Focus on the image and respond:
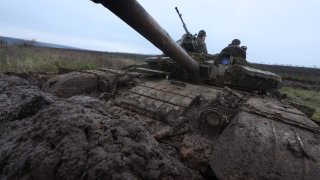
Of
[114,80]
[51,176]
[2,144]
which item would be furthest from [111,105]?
[51,176]

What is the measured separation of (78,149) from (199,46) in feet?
18.3

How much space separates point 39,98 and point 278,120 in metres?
2.82

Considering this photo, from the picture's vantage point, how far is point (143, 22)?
3004 mm

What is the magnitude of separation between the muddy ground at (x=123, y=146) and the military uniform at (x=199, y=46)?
3247 millimetres

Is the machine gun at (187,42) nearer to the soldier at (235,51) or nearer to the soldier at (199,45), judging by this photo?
the soldier at (199,45)

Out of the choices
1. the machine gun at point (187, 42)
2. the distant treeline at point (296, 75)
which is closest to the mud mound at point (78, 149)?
the machine gun at point (187, 42)

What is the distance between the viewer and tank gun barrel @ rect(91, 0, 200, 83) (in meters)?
2.56

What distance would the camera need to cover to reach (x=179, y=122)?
411 centimetres

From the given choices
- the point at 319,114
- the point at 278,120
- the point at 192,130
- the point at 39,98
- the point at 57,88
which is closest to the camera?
the point at 39,98

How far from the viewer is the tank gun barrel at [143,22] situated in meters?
2.56

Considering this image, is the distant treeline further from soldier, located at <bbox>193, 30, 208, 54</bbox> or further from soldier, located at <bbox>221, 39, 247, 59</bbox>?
soldier, located at <bbox>221, 39, 247, 59</bbox>

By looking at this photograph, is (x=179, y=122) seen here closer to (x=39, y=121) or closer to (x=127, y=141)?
(x=127, y=141)

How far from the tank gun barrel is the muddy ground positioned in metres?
0.89

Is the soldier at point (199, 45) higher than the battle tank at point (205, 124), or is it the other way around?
the soldier at point (199, 45)
